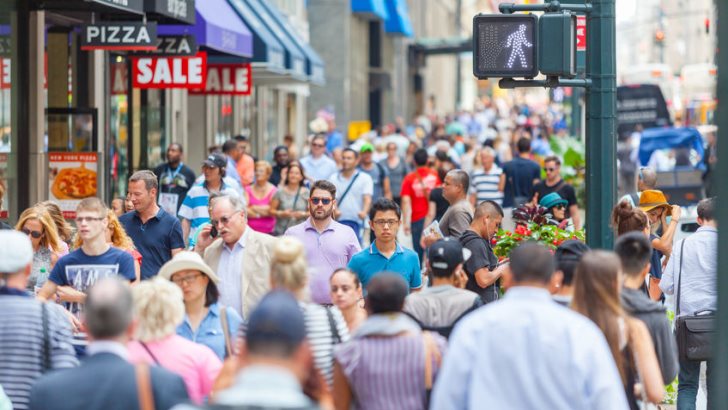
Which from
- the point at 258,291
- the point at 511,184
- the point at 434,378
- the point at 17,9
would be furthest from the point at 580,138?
the point at 434,378

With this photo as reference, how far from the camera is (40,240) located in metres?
9.77

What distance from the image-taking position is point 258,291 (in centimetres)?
888

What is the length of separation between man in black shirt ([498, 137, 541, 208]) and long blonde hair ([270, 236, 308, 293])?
12.2 meters

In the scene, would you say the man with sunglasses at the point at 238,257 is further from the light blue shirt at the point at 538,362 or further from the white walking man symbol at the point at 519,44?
the light blue shirt at the point at 538,362

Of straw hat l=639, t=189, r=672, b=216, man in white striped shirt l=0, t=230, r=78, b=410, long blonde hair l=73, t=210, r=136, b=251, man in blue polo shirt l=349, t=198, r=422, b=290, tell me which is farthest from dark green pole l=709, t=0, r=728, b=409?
straw hat l=639, t=189, r=672, b=216

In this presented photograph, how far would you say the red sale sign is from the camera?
1811 cm

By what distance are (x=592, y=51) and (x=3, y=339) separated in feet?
17.6

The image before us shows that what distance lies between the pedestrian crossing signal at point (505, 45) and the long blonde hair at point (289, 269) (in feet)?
12.7

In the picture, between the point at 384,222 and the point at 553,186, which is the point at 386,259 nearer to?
the point at 384,222

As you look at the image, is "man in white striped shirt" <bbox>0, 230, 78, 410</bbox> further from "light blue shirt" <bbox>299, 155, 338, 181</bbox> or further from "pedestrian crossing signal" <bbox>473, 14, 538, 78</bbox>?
"light blue shirt" <bbox>299, 155, 338, 181</bbox>

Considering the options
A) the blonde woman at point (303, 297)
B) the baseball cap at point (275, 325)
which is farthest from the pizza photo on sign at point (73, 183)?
the baseball cap at point (275, 325)

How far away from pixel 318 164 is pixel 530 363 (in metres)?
13.9

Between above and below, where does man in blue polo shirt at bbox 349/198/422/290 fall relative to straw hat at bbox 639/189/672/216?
below

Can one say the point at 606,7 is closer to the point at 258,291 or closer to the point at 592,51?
the point at 592,51
